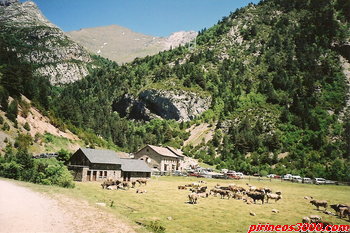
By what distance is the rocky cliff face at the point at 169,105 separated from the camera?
161 meters

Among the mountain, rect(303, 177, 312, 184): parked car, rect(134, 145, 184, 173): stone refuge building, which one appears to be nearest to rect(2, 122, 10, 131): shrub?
rect(134, 145, 184, 173): stone refuge building

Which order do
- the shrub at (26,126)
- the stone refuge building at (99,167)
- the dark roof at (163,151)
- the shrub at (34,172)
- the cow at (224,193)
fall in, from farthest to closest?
the dark roof at (163,151)
the shrub at (26,126)
the stone refuge building at (99,167)
the cow at (224,193)
the shrub at (34,172)

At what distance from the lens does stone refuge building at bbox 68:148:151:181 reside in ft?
181

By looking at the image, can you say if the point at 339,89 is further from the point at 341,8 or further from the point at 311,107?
the point at 341,8

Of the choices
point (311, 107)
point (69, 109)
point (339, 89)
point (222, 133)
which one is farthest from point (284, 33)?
point (69, 109)

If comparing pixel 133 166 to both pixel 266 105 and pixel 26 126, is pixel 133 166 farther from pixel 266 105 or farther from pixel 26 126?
pixel 266 105

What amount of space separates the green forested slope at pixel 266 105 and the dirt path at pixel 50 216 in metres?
70.6

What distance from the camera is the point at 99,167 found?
5759 cm

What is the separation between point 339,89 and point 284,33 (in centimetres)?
7084

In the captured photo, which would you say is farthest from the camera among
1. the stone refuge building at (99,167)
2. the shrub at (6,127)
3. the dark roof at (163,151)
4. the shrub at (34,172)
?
the dark roof at (163,151)

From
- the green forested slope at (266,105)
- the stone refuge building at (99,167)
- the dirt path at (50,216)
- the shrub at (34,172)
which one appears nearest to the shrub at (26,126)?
the stone refuge building at (99,167)

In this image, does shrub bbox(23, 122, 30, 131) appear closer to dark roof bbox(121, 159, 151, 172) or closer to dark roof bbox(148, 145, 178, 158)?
dark roof bbox(121, 159, 151, 172)

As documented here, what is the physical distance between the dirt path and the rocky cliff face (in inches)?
5332

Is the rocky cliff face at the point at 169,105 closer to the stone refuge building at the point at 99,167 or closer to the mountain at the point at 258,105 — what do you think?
the mountain at the point at 258,105
